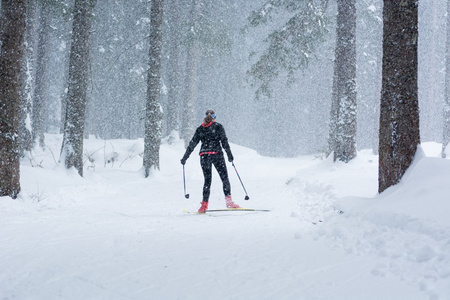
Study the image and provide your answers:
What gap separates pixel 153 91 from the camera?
12578mm

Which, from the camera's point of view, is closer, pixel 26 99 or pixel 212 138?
pixel 212 138

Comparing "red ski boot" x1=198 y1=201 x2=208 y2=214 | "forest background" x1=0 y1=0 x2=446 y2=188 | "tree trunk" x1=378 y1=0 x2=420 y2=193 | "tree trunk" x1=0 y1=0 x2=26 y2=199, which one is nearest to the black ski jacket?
"red ski boot" x1=198 y1=201 x2=208 y2=214

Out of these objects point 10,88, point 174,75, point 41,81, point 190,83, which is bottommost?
point 10,88

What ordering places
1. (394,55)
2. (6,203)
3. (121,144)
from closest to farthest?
(394,55)
(6,203)
(121,144)

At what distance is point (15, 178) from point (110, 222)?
2437 millimetres

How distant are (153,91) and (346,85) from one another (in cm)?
685

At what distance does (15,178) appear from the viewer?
6707 mm

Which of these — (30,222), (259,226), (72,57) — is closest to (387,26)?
(259,226)

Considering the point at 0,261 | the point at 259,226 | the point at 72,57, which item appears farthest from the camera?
the point at 72,57

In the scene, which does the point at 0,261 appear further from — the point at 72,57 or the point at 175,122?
the point at 175,122

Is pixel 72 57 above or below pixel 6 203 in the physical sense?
above

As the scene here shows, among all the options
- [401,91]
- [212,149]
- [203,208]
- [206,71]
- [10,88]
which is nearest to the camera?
[401,91]

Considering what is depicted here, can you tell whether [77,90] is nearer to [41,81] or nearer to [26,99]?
[26,99]

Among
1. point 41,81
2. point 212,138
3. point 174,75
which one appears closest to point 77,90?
point 212,138
